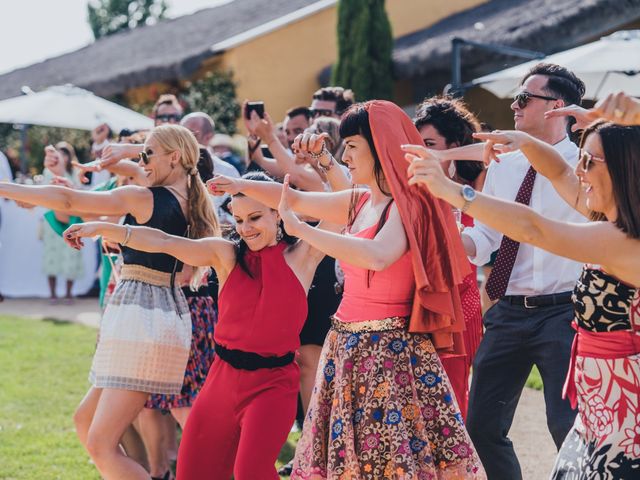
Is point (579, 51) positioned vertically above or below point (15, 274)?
above

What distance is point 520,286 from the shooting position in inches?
172

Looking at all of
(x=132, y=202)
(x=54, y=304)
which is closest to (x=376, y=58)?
(x=54, y=304)

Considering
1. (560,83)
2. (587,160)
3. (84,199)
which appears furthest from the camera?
(84,199)

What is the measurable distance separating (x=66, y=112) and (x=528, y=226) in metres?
9.76

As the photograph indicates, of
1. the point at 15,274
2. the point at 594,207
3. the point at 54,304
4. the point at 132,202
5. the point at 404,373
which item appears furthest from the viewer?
the point at 15,274

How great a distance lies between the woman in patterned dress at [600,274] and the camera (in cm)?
288

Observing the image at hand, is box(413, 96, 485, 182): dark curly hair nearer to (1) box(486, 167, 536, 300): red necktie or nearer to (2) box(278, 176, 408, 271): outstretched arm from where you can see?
(1) box(486, 167, 536, 300): red necktie

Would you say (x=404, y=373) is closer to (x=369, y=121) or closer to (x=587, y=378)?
(x=587, y=378)

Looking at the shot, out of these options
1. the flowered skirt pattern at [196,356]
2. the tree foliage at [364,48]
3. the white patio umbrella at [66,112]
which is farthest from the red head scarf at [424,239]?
the tree foliage at [364,48]

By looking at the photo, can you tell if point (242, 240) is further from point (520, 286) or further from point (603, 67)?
point (603, 67)

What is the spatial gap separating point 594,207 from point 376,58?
12.8 metres

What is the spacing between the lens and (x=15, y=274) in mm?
14125

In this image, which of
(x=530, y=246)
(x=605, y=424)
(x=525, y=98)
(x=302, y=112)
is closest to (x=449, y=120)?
(x=525, y=98)

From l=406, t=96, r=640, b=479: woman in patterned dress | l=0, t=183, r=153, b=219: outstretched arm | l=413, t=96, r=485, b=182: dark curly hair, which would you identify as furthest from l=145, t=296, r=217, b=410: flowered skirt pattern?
l=406, t=96, r=640, b=479: woman in patterned dress
